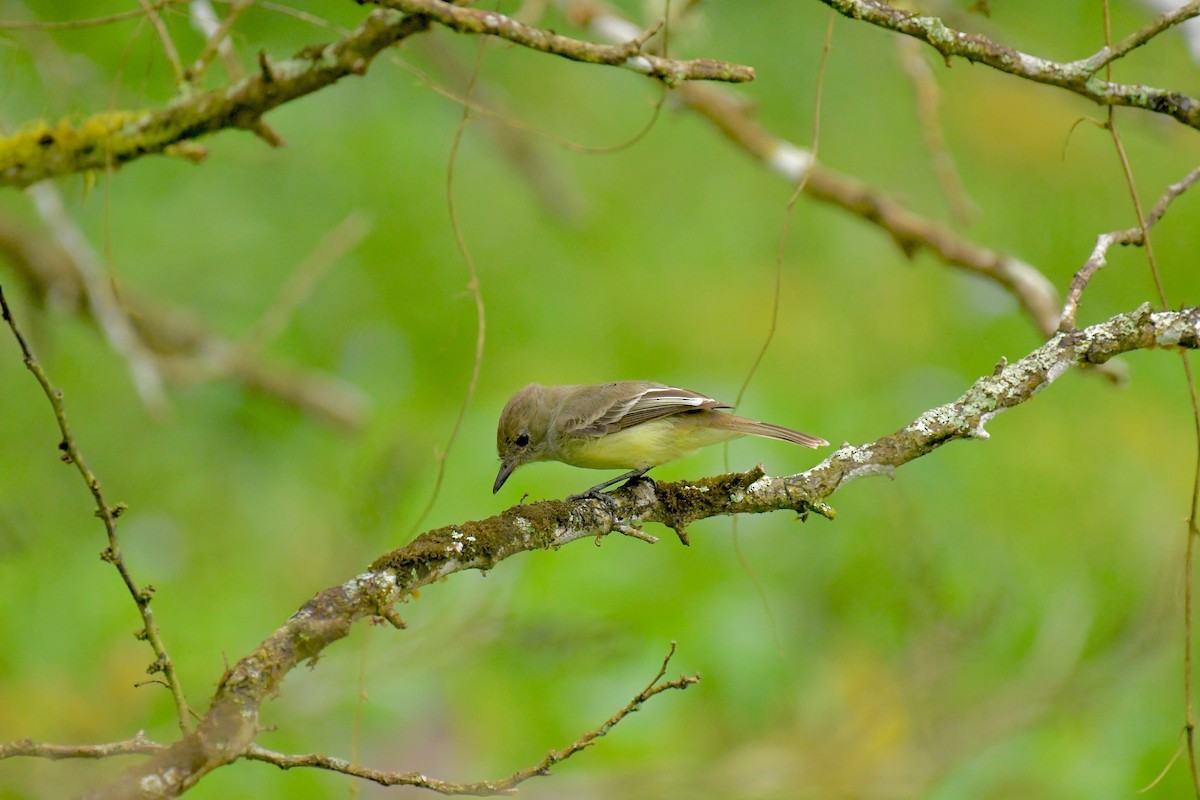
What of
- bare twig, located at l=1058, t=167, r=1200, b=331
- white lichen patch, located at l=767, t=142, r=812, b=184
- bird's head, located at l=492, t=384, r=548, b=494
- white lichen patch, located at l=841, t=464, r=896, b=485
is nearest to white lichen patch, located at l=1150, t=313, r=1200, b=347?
bare twig, located at l=1058, t=167, r=1200, b=331

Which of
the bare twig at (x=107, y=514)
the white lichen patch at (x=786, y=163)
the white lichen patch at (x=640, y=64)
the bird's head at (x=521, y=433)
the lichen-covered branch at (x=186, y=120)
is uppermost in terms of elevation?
the white lichen patch at (x=786, y=163)

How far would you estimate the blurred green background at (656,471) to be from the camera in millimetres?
5004

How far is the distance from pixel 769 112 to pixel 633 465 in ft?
18.7

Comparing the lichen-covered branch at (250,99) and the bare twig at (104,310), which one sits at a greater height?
the bare twig at (104,310)

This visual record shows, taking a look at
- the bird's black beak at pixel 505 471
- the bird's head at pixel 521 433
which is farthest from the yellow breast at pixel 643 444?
the bird's black beak at pixel 505 471

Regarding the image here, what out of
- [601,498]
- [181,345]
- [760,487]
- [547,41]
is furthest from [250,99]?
[181,345]

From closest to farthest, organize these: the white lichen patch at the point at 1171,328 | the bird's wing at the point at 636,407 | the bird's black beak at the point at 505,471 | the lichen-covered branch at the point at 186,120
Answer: the white lichen patch at the point at 1171,328 → the lichen-covered branch at the point at 186,120 → the bird's wing at the point at 636,407 → the bird's black beak at the point at 505,471

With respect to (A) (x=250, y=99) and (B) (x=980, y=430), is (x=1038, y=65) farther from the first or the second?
(A) (x=250, y=99)

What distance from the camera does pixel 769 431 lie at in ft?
15.8

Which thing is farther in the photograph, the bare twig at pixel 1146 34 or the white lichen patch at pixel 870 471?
the white lichen patch at pixel 870 471

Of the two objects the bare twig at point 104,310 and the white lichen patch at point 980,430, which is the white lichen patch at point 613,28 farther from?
the white lichen patch at point 980,430

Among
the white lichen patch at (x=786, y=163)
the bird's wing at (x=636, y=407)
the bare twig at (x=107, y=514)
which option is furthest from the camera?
the white lichen patch at (x=786, y=163)

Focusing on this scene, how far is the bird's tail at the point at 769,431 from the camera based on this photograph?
4746 millimetres

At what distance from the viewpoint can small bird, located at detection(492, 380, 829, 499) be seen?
4762 millimetres
